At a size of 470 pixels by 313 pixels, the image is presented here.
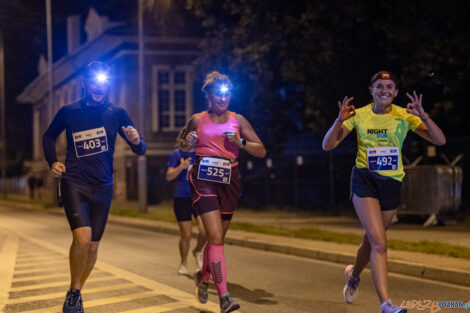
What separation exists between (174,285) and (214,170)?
247cm

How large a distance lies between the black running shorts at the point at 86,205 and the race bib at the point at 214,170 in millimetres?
851

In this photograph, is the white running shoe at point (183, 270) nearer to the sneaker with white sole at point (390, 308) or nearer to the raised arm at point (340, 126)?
the raised arm at point (340, 126)

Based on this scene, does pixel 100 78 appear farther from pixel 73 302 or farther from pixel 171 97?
pixel 171 97

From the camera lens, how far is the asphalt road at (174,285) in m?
6.47

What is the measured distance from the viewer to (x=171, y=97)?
3325 cm

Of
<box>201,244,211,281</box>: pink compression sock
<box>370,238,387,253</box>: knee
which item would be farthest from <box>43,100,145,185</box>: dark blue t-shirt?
<box>370,238,387,253</box>: knee

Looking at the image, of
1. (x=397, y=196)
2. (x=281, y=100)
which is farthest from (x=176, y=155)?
(x=281, y=100)

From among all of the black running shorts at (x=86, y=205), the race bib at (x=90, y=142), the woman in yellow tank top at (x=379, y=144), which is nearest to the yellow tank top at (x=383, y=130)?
the woman in yellow tank top at (x=379, y=144)

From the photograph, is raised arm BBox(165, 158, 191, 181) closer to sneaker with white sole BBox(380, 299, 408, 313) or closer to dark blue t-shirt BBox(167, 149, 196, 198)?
dark blue t-shirt BBox(167, 149, 196, 198)

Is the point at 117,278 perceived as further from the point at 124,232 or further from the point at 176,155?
the point at 124,232

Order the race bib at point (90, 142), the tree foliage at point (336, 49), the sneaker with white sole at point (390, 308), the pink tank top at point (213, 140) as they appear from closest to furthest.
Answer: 1. the sneaker with white sole at point (390, 308)
2. the race bib at point (90, 142)
3. the pink tank top at point (213, 140)
4. the tree foliage at point (336, 49)

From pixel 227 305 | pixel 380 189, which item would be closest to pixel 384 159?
pixel 380 189

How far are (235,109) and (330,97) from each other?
8059 mm

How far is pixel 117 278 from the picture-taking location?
821 centimetres
